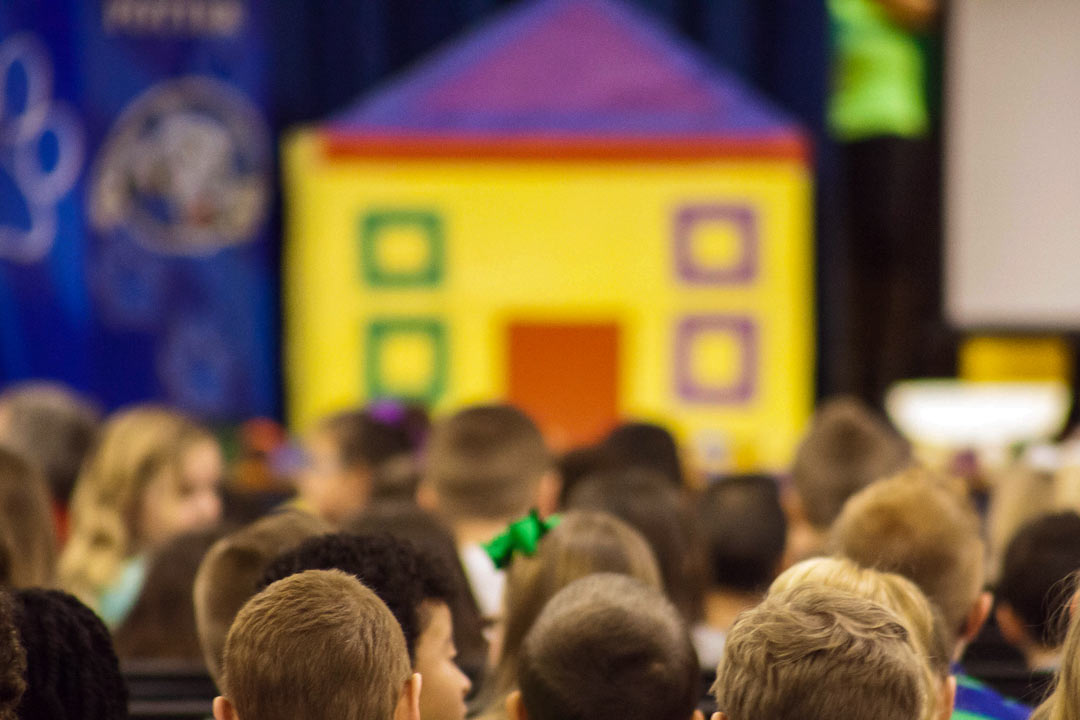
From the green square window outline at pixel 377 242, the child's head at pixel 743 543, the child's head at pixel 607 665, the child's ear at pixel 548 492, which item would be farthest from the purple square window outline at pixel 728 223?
the child's head at pixel 607 665

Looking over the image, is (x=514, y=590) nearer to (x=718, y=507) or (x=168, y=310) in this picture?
(x=718, y=507)

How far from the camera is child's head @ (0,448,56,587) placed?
2260 mm

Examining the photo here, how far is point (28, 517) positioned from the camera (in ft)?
7.58

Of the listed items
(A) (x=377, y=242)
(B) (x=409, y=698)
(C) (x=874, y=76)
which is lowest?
(B) (x=409, y=698)

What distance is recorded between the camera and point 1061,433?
21.1 feet

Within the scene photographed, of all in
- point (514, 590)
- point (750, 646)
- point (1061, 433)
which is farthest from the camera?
point (1061, 433)

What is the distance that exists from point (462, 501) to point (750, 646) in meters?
1.52

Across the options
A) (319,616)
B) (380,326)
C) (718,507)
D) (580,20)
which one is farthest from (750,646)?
(580,20)

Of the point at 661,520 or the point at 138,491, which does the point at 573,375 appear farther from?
the point at 661,520

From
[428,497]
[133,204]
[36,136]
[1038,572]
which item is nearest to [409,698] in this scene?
[1038,572]

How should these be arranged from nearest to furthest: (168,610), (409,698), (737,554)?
(409,698) → (168,610) → (737,554)

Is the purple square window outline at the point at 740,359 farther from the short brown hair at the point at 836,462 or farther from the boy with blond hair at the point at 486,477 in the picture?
the boy with blond hair at the point at 486,477

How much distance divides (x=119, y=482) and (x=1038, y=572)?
6.25 ft

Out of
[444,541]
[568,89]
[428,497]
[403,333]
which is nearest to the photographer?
[444,541]
